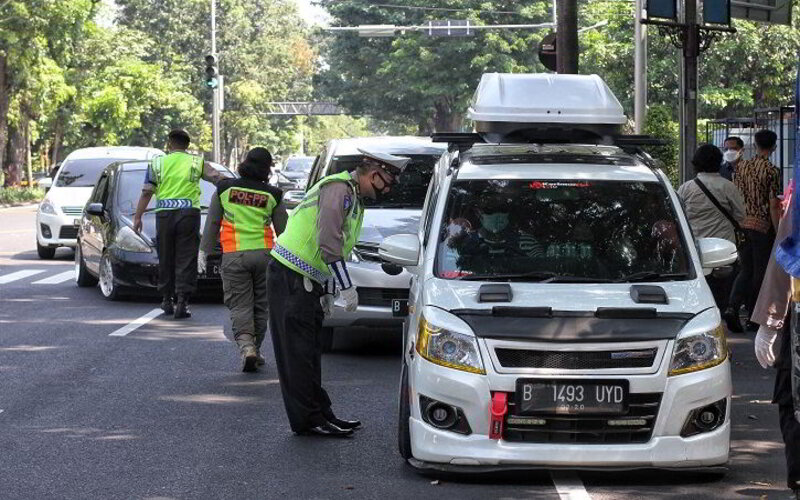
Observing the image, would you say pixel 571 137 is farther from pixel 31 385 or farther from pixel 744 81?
pixel 744 81

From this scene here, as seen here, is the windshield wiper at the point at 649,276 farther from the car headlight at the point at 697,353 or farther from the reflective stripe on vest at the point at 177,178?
the reflective stripe on vest at the point at 177,178

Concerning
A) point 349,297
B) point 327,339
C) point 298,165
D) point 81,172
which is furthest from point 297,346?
point 298,165

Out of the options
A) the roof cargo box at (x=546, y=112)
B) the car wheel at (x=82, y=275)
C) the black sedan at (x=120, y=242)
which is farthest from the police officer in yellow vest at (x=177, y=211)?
the roof cargo box at (x=546, y=112)

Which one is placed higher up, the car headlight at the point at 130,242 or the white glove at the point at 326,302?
the white glove at the point at 326,302

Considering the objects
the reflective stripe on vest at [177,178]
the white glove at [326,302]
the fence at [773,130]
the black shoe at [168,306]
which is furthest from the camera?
the fence at [773,130]

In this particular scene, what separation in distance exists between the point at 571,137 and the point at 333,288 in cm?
287

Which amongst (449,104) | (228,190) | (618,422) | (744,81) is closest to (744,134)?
(228,190)

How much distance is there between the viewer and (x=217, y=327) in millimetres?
14164

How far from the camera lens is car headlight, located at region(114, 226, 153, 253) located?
15945 millimetres

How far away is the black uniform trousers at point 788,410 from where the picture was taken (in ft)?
21.4

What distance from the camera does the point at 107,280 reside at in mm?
16594

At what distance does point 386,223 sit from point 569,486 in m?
5.64

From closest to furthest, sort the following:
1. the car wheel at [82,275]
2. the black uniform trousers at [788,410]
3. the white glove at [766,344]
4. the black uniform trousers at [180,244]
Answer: the black uniform trousers at [788,410] < the white glove at [766,344] < the black uniform trousers at [180,244] < the car wheel at [82,275]

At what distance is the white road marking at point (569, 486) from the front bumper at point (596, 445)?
0.14 m
